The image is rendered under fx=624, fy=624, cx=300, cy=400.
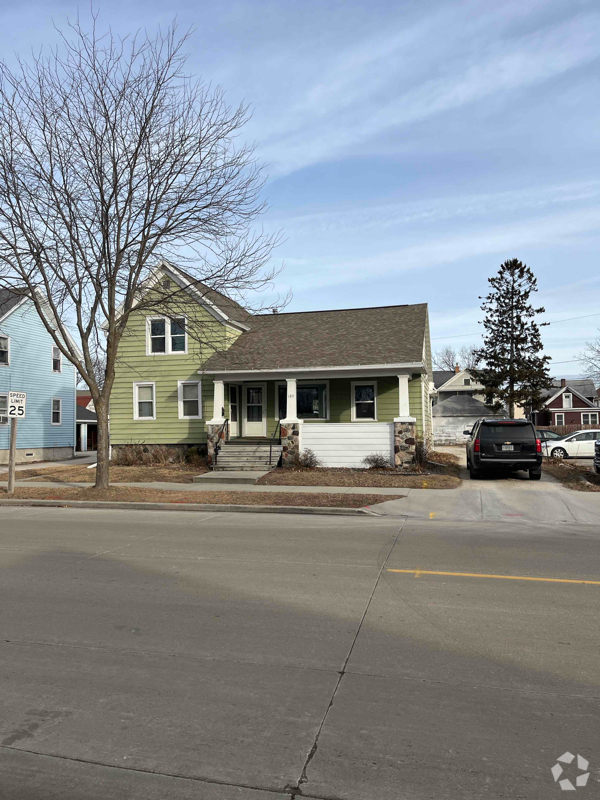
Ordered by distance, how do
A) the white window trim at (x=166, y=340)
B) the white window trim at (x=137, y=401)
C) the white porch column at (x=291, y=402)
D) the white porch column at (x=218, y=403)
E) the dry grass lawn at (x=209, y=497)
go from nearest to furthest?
the dry grass lawn at (x=209, y=497) < the white porch column at (x=291, y=402) < the white porch column at (x=218, y=403) < the white window trim at (x=166, y=340) < the white window trim at (x=137, y=401)

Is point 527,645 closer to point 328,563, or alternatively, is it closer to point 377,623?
point 377,623

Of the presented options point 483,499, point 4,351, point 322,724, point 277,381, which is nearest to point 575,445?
point 277,381

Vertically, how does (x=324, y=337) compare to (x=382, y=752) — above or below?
above

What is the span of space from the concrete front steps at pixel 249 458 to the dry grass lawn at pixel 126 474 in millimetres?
872

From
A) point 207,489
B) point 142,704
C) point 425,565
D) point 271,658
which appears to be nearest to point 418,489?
point 207,489

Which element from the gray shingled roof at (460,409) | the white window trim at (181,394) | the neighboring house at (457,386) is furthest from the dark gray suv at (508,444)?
the neighboring house at (457,386)

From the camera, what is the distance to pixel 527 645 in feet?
16.9

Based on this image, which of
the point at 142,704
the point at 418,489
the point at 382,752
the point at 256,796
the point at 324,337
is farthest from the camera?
the point at 324,337

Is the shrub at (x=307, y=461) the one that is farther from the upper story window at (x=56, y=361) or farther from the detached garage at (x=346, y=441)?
the upper story window at (x=56, y=361)

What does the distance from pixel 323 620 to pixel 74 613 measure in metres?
2.42

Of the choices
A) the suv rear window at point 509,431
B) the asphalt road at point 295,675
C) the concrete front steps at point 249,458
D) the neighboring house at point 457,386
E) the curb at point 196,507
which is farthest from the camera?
the neighboring house at point 457,386

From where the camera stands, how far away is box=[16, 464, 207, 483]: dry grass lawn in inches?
768

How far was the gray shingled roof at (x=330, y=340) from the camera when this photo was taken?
71.4 ft

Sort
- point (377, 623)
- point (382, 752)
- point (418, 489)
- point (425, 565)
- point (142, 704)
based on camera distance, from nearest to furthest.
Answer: point (382, 752), point (142, 704), point (377, 623), point (425, 565), point (418, 489)
